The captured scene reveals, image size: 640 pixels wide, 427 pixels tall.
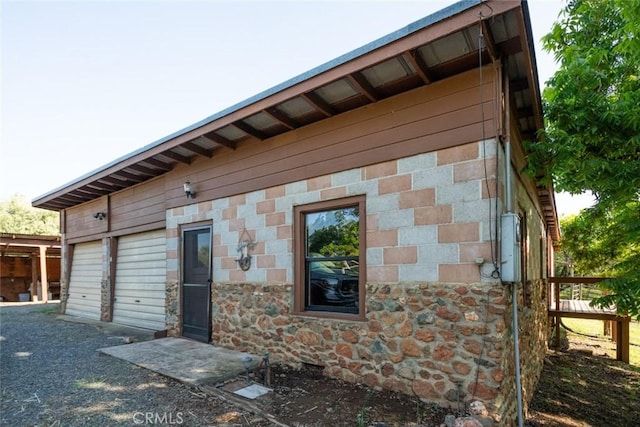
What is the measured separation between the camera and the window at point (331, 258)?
4.33 m

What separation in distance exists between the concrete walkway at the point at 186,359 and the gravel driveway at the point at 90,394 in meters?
0.13

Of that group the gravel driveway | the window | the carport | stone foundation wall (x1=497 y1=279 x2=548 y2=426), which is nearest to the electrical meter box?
stone foundation wall (x1=497 y1=279 x2=548 y2=426)

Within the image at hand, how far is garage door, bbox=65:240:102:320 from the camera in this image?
1023 centimetres

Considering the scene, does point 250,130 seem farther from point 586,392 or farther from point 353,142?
point 586,392

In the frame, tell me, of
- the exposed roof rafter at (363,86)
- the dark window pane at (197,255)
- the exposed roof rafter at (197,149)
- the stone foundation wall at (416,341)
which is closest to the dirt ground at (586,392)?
the stone foundation wall at (416,341)

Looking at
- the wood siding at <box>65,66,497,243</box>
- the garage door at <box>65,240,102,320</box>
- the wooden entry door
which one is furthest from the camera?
the garage door at <box>65,240,102,320</box>

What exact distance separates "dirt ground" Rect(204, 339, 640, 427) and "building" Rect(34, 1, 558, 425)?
0.20 metres

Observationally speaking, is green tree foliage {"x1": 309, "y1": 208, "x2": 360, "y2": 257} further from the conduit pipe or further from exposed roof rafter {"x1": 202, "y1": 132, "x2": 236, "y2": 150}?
exposed roof rafter {"x1": 202, "y1": 132, "x2": 236, "y2": 150}

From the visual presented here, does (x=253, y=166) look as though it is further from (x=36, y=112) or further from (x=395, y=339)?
(x=36, y=112)

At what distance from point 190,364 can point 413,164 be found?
152 inches

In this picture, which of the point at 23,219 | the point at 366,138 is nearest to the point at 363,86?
the point at 366,138

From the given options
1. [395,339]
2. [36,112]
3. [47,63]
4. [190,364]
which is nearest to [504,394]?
[395,339]

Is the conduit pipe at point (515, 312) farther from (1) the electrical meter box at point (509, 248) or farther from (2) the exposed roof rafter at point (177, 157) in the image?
(2) the exposed roof rafter at point (177, 157)

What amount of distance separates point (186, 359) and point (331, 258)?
257cm
